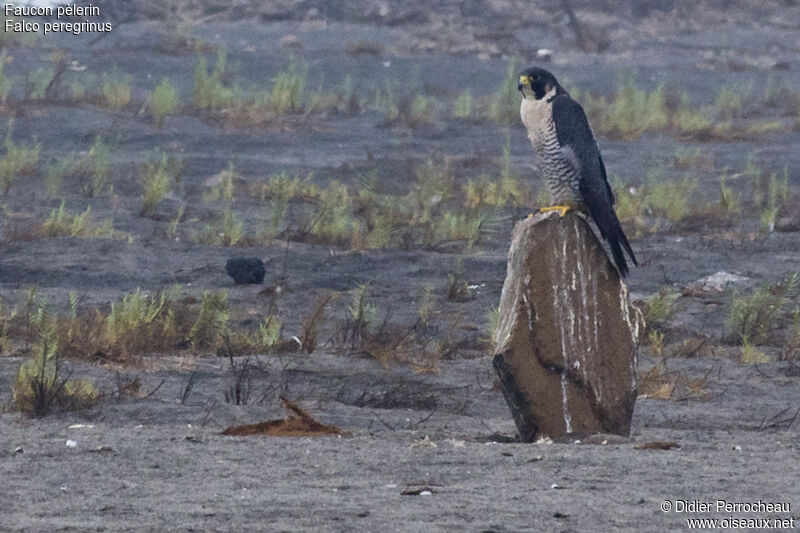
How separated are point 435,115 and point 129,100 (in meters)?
3.37

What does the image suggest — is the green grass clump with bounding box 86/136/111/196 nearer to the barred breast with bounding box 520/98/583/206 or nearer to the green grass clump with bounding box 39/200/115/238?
the green grass clump with bounding box 39/200/115/238

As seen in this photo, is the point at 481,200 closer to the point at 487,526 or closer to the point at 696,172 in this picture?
the point at 696,172

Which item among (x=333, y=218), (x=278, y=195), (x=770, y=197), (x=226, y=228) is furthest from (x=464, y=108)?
(x=226, y=228)

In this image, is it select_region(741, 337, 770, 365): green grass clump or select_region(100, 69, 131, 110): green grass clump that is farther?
select_region(100, 69, 131, 110): green grass clump

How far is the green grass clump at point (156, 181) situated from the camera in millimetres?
10781

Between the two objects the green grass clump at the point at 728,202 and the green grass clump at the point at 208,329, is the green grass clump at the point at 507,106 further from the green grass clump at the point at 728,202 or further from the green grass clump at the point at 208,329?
the green grass clump at the point at 208,329

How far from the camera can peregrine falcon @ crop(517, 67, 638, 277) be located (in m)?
5.56

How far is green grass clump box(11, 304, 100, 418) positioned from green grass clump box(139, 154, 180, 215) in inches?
201

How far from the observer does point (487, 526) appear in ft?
12.3

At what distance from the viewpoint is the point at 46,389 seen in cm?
543

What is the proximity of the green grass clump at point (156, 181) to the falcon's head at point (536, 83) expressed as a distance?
17.7 feet

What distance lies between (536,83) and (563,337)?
1.11m

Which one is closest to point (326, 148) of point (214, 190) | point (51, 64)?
point (214, 190)

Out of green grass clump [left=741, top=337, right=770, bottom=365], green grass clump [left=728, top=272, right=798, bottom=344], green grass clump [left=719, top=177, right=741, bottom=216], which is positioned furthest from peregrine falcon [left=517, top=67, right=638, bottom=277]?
green grass clump [left=719, top=177, right=741, bottom=216]
